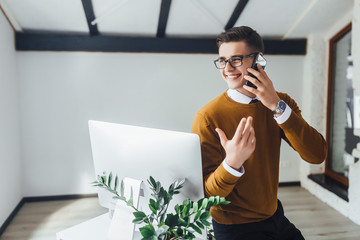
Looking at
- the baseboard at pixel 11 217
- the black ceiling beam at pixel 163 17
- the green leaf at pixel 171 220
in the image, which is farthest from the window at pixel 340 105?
the baseboard at pixel 11 217

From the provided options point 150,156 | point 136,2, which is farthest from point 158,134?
point 136,2

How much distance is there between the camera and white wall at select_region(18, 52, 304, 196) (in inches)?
137

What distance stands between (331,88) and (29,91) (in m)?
3.88

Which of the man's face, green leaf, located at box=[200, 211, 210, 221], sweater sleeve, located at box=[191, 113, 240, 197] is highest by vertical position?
the man's face

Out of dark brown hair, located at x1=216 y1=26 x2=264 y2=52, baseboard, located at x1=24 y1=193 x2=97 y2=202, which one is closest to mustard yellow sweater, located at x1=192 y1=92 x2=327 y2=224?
dark brown hair, located at x1=216 y1=26 x2=264 y2=52

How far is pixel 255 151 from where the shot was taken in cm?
116

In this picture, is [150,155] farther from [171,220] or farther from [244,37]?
[244,37]

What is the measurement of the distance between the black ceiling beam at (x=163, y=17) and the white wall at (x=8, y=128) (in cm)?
166

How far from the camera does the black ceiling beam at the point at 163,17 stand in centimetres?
304

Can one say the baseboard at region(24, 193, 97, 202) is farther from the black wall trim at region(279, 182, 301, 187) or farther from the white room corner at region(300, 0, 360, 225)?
the white room corner at region(300, 0, 360, 225)

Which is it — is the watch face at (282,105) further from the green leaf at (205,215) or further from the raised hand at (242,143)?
the green leaf at (205,215)

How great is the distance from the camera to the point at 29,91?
3.46 metres

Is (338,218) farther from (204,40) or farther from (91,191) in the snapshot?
(91,191)

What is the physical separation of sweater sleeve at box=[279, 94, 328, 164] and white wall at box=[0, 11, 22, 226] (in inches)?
113
